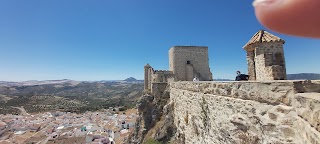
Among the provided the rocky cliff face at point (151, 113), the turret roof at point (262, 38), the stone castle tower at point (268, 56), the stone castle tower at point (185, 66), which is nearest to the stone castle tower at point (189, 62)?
the stone castle tower at point (185, 66)

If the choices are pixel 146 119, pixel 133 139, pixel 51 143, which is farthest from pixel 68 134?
pixel 146 119

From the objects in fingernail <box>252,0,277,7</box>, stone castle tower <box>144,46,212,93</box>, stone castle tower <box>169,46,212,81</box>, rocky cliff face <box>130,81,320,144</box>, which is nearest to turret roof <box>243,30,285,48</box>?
rocky cliff face <box>130,81,320,144</box>

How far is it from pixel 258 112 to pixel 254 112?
0.41ft

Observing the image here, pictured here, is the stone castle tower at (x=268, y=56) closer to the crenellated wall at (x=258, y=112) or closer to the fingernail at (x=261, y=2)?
the crenellated wall at (x=258, y=112)

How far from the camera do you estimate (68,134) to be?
57656 mm

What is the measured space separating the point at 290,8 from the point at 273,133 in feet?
12.0

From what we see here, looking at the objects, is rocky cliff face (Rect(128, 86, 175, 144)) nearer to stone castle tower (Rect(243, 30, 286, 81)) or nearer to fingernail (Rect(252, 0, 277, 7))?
stone castle tower (Rect(243, 30, 286, 81))

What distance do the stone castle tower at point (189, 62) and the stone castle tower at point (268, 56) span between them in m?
15.3

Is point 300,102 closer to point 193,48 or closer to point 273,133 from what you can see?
point 273,133

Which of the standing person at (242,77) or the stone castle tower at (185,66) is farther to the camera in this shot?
the stone castle tower at (185,66)

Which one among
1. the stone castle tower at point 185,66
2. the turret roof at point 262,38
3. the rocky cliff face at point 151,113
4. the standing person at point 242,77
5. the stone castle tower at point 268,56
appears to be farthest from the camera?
the stone castle tower at point 185,66

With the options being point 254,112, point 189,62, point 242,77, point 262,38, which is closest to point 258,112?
point 254,112

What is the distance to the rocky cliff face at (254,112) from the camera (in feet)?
9.98

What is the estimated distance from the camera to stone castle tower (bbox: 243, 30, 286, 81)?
720 centimetres
